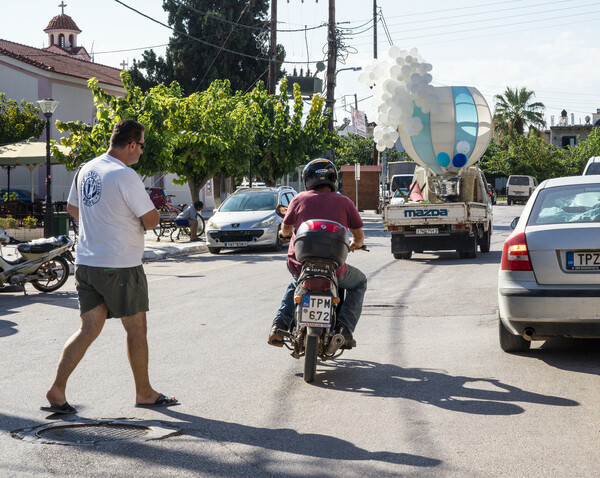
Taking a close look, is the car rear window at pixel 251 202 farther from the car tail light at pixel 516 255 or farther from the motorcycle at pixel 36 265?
the car tail light at pixel 516 255

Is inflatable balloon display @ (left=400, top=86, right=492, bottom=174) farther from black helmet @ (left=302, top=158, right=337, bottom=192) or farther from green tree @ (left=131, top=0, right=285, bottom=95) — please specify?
green tree @ (left=131, top=0, right=285, bottom=95)

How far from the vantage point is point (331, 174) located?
6.96m

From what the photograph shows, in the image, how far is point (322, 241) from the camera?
6500mm

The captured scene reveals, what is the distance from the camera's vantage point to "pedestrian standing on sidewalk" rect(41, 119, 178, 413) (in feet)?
18.7

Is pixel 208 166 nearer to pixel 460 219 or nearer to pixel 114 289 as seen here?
pixel 460 219

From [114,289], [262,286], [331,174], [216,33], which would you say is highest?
[216,33]

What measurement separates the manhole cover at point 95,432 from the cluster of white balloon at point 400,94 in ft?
50.2

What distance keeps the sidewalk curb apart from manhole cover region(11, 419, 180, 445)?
1478cm

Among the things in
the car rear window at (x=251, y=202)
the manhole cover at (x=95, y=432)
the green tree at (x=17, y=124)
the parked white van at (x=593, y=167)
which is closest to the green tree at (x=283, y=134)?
the green tree at (x=17, y=124)

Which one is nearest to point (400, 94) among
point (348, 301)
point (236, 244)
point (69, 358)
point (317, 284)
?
point (236, 244)

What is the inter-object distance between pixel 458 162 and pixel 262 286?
8007 mm

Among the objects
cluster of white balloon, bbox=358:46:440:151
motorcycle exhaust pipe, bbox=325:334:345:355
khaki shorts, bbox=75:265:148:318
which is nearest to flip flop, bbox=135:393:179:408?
khaki shorts, bbox=75:265:148:318

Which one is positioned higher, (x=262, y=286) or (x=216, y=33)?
(x=216, y=33)

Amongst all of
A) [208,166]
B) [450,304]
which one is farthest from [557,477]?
[208,166]
